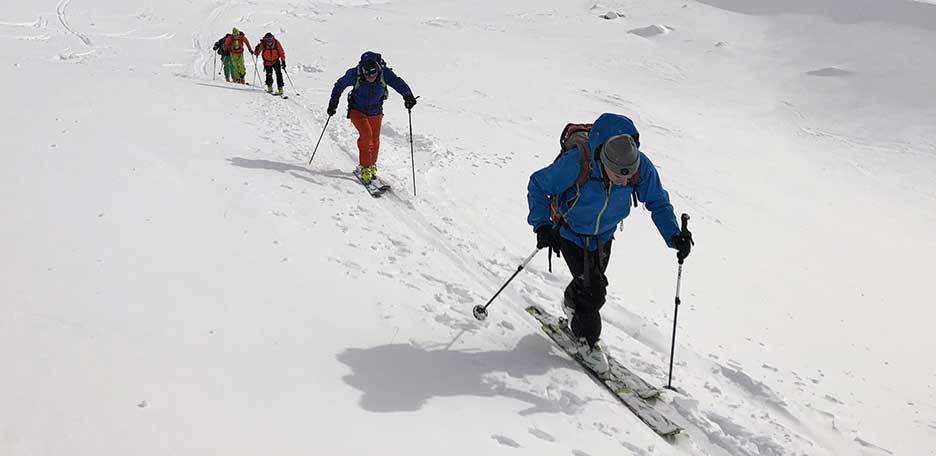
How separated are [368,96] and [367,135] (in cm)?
58

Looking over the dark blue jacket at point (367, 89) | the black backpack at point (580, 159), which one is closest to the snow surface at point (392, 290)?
the dark blue jacket at point (367, 89)

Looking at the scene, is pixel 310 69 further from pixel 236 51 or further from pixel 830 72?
pixel 830 72

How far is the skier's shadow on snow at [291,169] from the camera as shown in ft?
27.4

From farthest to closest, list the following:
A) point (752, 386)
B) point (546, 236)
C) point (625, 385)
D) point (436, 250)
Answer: point (436, 250)
point (752, 386)
point (625, 385)
point (546, 236)

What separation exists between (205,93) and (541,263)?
9824 mm

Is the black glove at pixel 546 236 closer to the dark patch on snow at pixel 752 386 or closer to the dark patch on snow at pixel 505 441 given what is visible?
the dark patch on snow at pixel 505 441

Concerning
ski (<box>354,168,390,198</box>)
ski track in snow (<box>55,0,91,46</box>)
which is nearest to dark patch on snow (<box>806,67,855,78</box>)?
ski (<box>354,168,390,198</box>)

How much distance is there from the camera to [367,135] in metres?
8.73

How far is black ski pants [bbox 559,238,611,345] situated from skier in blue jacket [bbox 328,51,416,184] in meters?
4.69

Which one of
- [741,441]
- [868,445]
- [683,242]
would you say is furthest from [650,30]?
[741,441]

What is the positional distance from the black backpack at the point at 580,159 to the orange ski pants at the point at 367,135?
15.4 ft

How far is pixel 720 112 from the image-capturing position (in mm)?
22375

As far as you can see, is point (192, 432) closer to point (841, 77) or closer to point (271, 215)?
point (271, 215)

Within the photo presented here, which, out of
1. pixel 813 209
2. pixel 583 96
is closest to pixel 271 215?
pixel 813 209
